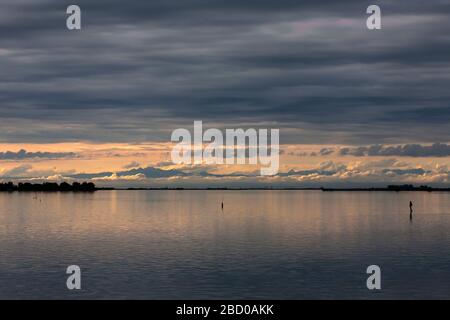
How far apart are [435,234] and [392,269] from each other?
44273 millimetres

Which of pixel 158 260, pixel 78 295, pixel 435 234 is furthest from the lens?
pixel 435 234

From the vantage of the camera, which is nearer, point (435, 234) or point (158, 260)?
point (158, 260)

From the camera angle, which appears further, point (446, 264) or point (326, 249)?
point (326, 249)

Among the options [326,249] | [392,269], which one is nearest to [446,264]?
[392,269]

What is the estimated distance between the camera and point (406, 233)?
106 meters
